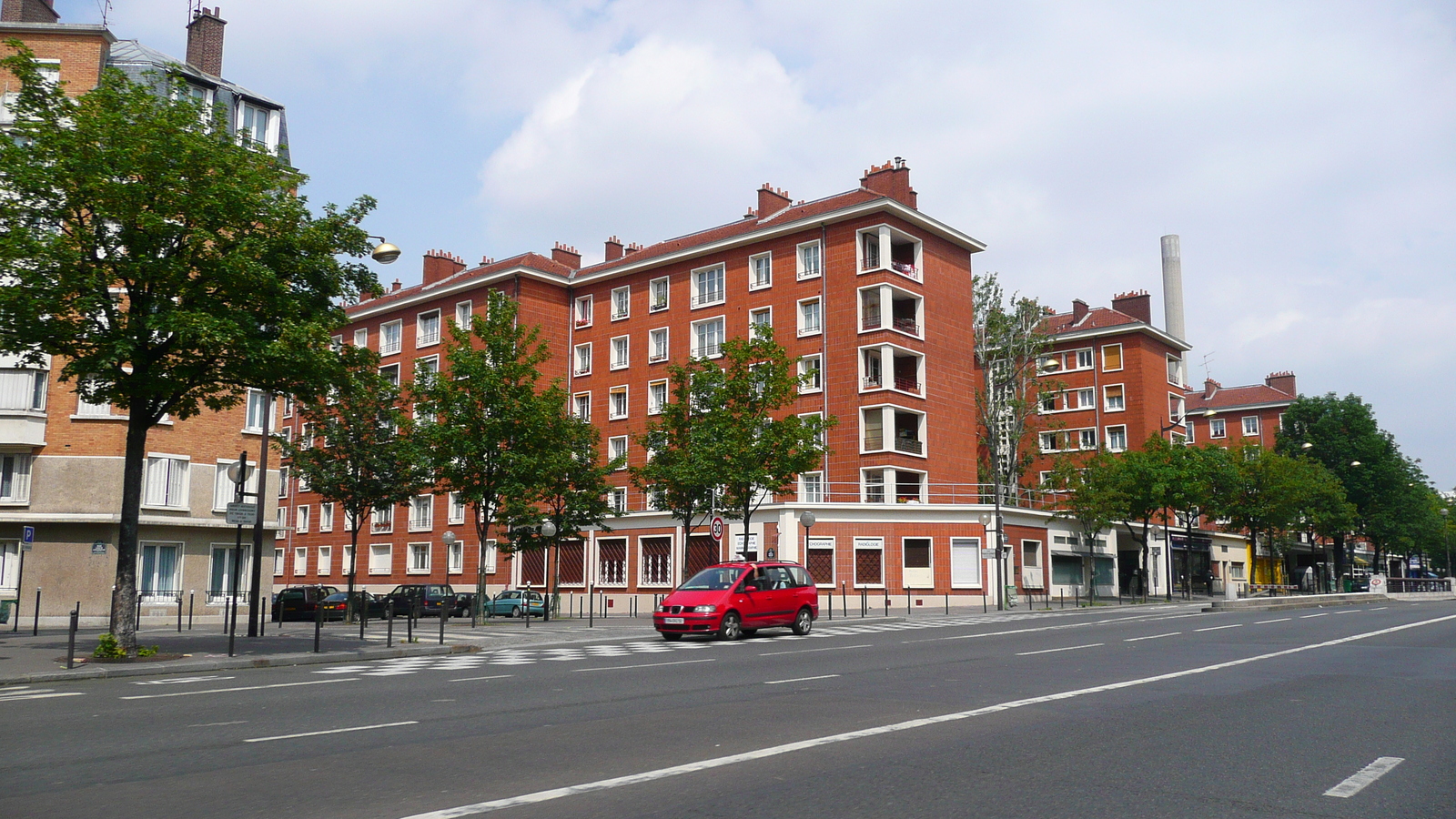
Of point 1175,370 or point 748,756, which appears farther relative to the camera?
point 1175,370

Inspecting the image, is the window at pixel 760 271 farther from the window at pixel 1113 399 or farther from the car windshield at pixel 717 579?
the car windshield at pixel 717 579

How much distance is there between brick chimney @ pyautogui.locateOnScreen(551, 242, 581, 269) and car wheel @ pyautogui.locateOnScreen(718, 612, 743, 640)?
4226 cm

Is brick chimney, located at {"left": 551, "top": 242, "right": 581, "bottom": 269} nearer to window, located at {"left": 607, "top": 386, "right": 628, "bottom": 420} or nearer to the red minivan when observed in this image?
window, located at {"left": 607, "top": 386, "right": 628, "bottom": 420}

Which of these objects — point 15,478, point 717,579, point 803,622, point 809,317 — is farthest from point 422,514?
point 803,622

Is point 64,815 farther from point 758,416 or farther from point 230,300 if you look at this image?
point 758,416

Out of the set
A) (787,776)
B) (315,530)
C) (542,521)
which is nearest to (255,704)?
(787,776)

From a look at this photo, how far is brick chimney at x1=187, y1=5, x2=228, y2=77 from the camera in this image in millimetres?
41281

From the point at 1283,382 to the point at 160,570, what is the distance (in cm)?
9256

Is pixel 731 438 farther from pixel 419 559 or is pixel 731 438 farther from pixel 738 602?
pixel 419 559

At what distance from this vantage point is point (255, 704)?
443 inches

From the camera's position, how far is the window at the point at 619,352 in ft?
188

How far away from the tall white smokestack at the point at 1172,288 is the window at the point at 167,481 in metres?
69.9

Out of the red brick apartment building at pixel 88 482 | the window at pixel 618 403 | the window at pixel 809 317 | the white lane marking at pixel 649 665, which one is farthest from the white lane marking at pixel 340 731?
the window at pixel 618 403

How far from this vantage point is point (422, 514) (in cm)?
5978
